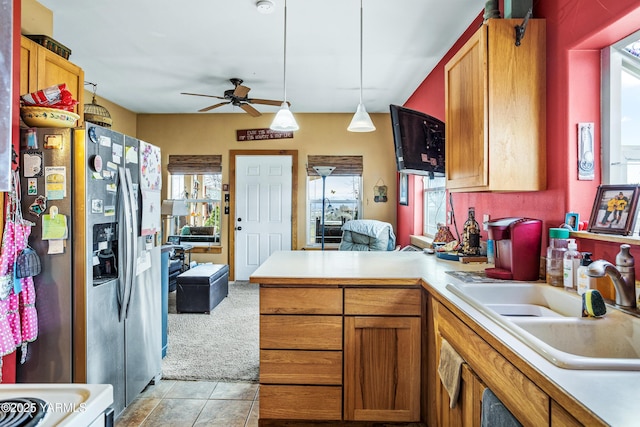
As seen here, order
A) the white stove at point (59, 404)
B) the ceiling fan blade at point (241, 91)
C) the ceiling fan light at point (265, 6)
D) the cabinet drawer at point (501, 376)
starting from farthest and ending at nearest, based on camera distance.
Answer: the ceiling fan blade at point (241, 91)
the ceiling fan light at point (265, 6)
the cabinet drawer at point (501, 376)
the white stove at point (59, 404)

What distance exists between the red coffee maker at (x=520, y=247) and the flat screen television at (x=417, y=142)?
0.79 metres

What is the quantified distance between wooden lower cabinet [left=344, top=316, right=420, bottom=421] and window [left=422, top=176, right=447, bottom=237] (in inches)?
89.7

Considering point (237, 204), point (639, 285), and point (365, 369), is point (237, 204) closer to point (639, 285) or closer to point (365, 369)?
point (365, 369)

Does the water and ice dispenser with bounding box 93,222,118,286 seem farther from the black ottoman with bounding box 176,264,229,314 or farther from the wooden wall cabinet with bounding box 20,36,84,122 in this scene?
the black ottoman with bounding box 176,264,229,314

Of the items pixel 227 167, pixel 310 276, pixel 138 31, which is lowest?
pixel 310 276

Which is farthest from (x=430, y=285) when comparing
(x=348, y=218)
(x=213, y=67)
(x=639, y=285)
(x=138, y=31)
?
(x=348, y=218)

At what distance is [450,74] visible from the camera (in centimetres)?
243

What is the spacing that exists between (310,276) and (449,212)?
2062 mm

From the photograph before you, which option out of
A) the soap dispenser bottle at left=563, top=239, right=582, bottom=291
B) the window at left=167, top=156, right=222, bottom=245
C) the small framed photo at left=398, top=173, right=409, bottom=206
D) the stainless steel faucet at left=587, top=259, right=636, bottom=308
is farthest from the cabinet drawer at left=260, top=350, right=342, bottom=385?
the window at left=167, top=156, right=222, bottom=245

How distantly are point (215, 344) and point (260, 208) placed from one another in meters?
2.87

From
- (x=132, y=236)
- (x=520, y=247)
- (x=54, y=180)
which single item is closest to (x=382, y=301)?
(x=520, y=247)

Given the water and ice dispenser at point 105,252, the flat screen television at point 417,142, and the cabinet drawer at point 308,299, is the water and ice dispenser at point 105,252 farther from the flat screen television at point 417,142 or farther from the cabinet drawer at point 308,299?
the flat screen television at point 417,142

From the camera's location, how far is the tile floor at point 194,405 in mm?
2137

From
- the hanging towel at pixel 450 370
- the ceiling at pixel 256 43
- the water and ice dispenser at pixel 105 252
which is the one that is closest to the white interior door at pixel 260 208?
the ceiling at pixel 256 43
